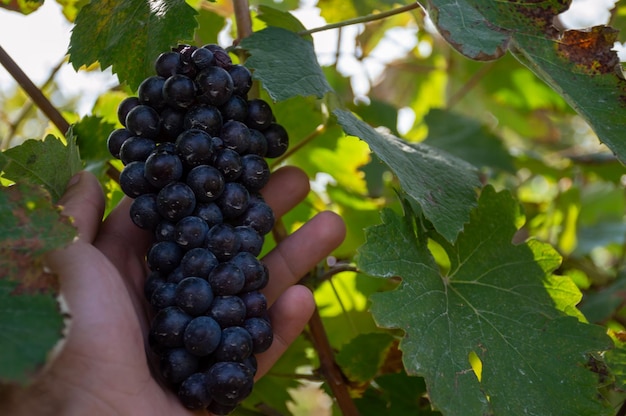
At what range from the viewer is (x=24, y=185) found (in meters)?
0.85

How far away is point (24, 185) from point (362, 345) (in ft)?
2.31

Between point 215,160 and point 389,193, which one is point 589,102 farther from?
point 389,193

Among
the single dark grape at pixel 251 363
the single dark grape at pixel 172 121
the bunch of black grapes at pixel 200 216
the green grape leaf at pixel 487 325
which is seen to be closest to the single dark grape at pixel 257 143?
the bunch of black grapes at pixel 200 216

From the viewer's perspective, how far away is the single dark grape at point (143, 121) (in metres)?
1.04

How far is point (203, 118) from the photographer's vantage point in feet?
3.37

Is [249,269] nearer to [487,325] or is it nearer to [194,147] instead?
[194,147]

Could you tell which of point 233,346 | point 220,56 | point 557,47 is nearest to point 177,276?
point 233,346

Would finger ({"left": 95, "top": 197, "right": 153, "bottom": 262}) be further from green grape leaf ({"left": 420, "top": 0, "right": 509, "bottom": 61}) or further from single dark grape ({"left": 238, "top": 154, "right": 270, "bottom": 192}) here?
green grape leaf ({"left": 420, "top": 0, "right": 509, "bottom": 61})

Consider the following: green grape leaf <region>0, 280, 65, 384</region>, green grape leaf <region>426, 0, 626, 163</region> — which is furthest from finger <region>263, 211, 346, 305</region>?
green grape leaf <region>0, 280, 65, 384</region>

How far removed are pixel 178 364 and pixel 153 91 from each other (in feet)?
1.33

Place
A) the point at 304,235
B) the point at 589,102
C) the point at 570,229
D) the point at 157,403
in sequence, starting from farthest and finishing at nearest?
the point at 570,229
the point at 304,235
the point at 589,102
the point at 157,403

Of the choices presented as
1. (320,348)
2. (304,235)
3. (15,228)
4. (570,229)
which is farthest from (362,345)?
(570,229)

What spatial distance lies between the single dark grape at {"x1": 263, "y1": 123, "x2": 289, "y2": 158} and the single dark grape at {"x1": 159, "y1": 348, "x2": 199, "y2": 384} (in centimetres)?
36

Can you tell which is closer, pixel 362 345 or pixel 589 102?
pixel 589 102
